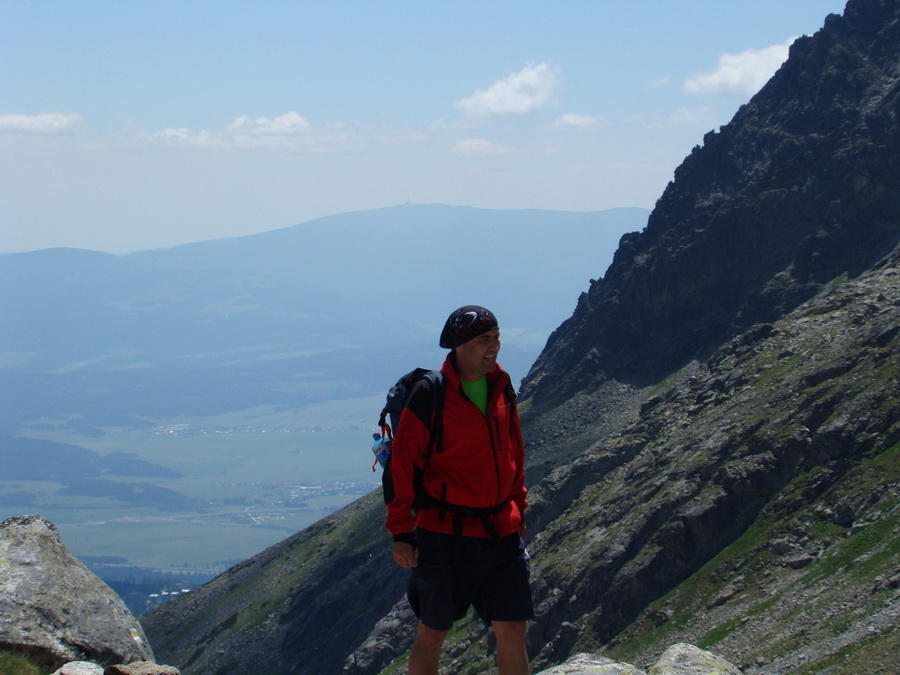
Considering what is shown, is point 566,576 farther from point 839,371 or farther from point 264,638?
point 264,638

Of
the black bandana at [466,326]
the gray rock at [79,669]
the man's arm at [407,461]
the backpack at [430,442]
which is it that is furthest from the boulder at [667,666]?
the gray rock at [79,669]

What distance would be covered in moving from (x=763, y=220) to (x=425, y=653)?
4793 inches

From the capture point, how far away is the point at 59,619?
1625 cm

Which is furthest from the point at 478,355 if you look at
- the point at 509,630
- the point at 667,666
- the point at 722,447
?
the point at 722,447

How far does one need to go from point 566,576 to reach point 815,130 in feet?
276

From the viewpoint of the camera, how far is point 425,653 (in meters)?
13.1

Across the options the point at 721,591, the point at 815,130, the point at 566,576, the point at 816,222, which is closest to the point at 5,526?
the point at 721,591

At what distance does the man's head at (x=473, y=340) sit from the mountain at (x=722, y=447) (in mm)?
21019

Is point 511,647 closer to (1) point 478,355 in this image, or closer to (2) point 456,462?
(2) point 456,462

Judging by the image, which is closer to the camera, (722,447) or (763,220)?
(722,447)

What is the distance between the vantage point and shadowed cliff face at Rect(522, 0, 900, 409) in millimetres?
115250

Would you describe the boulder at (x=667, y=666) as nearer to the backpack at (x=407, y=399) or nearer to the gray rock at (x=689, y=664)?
the gray rock at (x=689, y=664)

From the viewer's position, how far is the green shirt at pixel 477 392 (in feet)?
43.0

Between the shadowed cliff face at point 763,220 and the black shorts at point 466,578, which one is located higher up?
the shadowed cliff face at point 763,220
